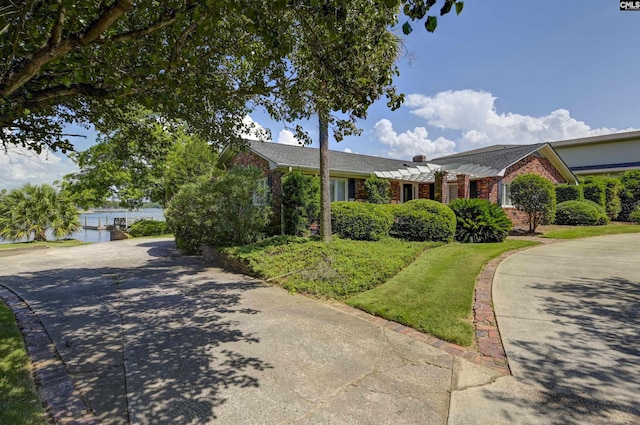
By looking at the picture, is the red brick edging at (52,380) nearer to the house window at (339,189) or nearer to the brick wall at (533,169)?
the house window at (339,189)

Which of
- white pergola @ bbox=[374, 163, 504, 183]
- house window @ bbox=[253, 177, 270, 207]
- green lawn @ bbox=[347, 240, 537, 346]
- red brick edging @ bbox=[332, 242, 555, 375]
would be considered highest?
white pergola @ bbox=[374, 163, 504, 183]

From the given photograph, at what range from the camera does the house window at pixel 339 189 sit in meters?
16.0

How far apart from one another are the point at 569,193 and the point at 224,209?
19202 millimetres

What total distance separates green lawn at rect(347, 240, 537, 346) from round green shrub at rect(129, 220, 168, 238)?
19.3 meters

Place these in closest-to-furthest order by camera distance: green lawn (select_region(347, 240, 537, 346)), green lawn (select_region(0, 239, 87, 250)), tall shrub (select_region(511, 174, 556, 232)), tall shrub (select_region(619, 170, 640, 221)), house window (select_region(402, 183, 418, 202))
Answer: green lawn (select_region(347, 240, 537, 346)) < tall shrub (select_region(511, 174, 556, 232)) < green lawn (select_region(0, 239, 87, 250)) < tall shrub (select_region(619, 170, 640, 221)) < house window (select_region(402, 183, 418, 202))

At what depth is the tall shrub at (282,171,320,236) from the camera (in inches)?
484

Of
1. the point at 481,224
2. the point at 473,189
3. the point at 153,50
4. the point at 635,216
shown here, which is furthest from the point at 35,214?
the point at 635,216

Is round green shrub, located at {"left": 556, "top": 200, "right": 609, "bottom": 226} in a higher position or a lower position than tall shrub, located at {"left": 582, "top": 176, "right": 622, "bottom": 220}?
lower

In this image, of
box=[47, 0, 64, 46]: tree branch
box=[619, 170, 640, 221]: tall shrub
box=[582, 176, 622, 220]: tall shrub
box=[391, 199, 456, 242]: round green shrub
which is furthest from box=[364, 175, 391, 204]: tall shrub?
box=[619, 170, 640, 221]: tall shrub

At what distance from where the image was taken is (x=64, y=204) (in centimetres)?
1845

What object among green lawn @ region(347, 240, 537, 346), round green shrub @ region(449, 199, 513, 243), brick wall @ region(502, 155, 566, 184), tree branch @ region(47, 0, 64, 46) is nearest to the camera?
tree branch @ region(47, 0, 64, 46)

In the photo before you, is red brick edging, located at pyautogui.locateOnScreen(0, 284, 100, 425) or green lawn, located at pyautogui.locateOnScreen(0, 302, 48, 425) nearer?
green lawn, located at pyautogui.locateOnScreen(0, 302, 48, 425)

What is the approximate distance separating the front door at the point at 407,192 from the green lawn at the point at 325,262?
9.36m

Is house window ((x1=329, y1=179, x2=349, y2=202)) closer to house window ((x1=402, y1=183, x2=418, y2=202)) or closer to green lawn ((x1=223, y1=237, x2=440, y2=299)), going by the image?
house window ((x1=402, y1=183, x2=418, y2=202))
